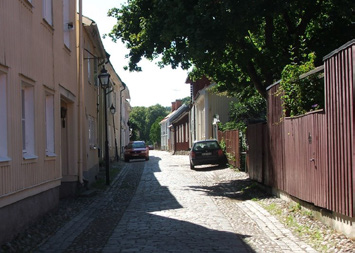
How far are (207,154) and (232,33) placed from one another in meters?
9.61

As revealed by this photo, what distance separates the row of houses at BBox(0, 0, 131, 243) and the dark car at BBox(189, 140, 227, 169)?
29.6 ft

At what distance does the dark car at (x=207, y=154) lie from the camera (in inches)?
904

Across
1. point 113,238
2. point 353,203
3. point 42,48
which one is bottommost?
point 113,238

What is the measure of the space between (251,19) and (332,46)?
152 inches

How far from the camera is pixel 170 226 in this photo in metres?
8.44

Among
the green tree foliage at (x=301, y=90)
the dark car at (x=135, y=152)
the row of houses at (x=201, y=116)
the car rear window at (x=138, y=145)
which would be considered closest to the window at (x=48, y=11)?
the green tree foliage at (x=301, y=90)

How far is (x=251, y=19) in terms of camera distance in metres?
13.0

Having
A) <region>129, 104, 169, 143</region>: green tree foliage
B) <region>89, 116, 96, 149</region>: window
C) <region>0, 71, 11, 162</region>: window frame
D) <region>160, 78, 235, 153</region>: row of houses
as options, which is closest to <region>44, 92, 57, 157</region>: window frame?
<region>0, 71, 11, 162</region>: window frame

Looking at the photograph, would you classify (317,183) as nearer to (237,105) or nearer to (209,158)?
(209,158)

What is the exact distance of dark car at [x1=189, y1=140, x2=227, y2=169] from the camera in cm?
2297

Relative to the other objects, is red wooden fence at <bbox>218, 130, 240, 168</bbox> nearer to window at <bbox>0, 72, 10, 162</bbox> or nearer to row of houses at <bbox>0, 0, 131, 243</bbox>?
row of houses at <bbox>0, 0, 131, 243</bbox>

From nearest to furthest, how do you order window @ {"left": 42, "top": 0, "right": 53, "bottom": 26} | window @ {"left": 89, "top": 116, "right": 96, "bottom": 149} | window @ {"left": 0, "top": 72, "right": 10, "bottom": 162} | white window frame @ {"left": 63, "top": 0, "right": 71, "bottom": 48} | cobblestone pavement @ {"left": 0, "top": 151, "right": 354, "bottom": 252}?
1. cobblestone pavement @ {"left": 0, "top": 151, "right": 354, "bottom": 252}
2. window @ {"left": 0, "top": 72, "right": 10, "bottom": 162}
3. window @ {"left": 42, "top": 0, "right": 53, "bottom": 26}
4. white window frame @ {"left": 63, "top": 0, "right": 71, "bottom": 48}
5. window @ {"left": 89, "top": 116, "right": 96, "bottom": 149}

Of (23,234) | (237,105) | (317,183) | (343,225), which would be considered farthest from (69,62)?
(237,105)

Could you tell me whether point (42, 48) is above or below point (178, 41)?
below
